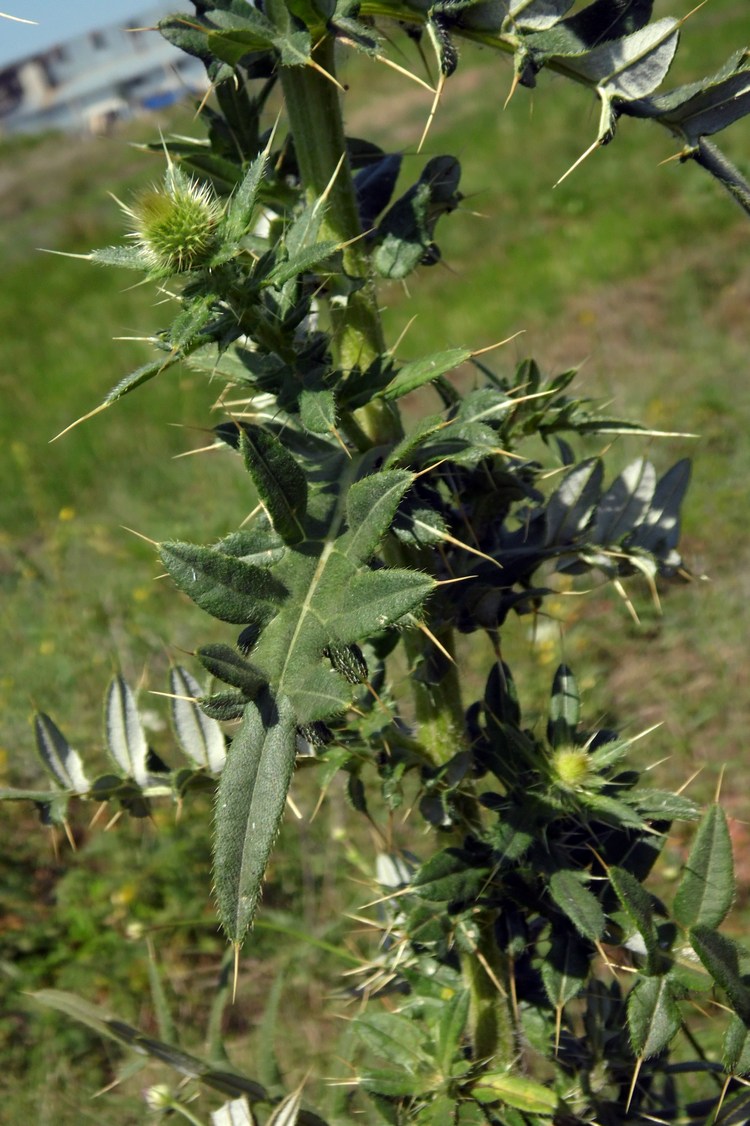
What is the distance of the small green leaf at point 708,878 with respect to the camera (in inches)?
43.7

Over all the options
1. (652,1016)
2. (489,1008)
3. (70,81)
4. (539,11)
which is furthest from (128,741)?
(70,81)

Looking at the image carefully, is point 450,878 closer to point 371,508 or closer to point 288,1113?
point 288,1113

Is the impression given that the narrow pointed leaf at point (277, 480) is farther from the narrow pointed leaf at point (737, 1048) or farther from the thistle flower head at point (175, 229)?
the narrow pointed leaf at point (737, 1048)

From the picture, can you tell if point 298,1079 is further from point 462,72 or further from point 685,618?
point 462,72

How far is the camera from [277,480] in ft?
3.08

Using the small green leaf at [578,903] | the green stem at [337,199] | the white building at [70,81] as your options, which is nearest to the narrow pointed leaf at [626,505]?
the green stem at [337,199]

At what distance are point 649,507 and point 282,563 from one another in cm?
64

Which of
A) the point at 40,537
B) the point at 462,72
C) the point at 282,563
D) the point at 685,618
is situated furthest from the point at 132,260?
the point at 462,72

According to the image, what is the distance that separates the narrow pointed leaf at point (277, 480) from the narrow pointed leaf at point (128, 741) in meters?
0.54

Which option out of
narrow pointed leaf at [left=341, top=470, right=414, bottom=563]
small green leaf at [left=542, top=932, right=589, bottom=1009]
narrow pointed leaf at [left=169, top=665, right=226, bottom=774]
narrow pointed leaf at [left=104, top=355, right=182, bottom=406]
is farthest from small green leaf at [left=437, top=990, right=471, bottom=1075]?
narrow pointed leaf at [left=104, top=355, right=182, bottom=406]

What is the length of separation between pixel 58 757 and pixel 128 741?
0.13 meters

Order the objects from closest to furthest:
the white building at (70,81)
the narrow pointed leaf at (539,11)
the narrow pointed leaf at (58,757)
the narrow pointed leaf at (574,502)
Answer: the narrow pointed leaf at (539,11) < the narrow pointed leaf at (574,502) < the narrow pointed leaf at (58,757) < the white building at (70,81)

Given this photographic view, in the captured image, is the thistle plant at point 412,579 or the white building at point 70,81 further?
the white building at point 70,81

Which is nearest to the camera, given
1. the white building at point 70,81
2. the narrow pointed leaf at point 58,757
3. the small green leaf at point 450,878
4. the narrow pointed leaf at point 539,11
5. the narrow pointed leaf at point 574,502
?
the narrow pointed leaf at point 539,11
